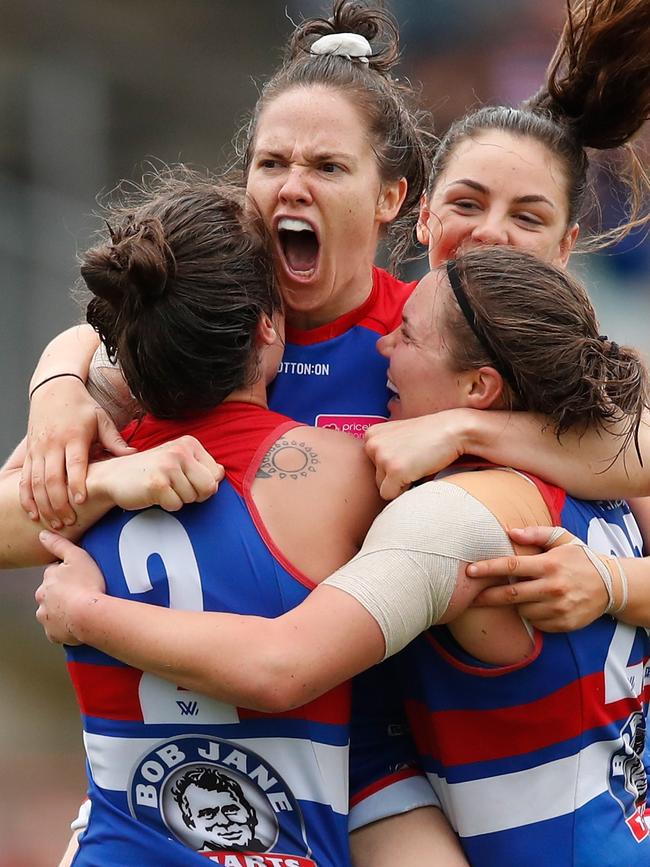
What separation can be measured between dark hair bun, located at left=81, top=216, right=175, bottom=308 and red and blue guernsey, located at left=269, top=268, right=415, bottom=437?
0.66 metres

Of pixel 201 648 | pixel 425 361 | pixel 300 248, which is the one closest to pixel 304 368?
pixel 300 248

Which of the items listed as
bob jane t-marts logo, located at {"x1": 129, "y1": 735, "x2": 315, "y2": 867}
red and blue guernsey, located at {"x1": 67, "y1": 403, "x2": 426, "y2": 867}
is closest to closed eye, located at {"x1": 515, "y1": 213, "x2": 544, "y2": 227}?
red and blue guernsey, located at {"x1": 67, "y1": 403, "x2": 426, "y2": 867}

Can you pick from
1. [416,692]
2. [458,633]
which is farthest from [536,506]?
[416,692]

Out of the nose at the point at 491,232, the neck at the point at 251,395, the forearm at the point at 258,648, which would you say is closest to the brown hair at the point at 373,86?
the nose at the point at 491,232

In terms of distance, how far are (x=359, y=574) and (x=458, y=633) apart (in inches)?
12.5

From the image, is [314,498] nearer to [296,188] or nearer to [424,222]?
[296,188]

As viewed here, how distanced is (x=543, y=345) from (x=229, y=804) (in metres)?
1.12

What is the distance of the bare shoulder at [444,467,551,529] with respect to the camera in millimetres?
2447

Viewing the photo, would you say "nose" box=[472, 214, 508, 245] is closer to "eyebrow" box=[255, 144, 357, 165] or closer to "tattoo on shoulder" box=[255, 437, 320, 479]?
"eyebrow" box=[255, 144, 357, 165]

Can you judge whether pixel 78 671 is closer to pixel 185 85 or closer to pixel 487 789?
pixel 487 789

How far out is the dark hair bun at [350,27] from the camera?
11.6 ft

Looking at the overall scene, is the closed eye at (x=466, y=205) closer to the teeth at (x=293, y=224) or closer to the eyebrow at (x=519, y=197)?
the eyebrow at (x=519, y=197)

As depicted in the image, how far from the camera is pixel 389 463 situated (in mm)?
2545

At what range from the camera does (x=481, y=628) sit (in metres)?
2.47
